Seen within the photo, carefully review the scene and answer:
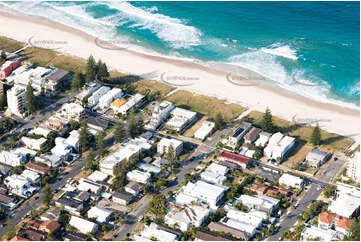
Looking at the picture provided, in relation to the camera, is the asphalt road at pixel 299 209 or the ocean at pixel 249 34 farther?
the ocean at pixel 249 34

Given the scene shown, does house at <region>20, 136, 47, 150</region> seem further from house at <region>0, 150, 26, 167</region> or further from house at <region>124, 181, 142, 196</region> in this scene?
house at <region>124, 181, 142, 196</region>

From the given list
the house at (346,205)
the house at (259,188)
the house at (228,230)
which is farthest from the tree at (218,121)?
the house at (228,230)

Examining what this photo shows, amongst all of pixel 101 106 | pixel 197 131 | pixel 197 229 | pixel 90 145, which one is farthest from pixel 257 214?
pixel 101 106

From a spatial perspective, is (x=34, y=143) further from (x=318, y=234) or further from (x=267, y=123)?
(x=318, y=234)

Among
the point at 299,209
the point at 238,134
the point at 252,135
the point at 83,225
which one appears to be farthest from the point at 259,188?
the point at 83,225

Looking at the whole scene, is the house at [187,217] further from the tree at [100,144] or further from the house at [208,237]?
the tree at [100,144]

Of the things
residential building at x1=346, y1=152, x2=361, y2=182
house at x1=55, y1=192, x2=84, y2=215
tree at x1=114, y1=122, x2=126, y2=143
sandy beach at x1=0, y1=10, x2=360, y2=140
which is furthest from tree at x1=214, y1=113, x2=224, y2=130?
house at x1=55, y1=192, x2=84, y2=215
